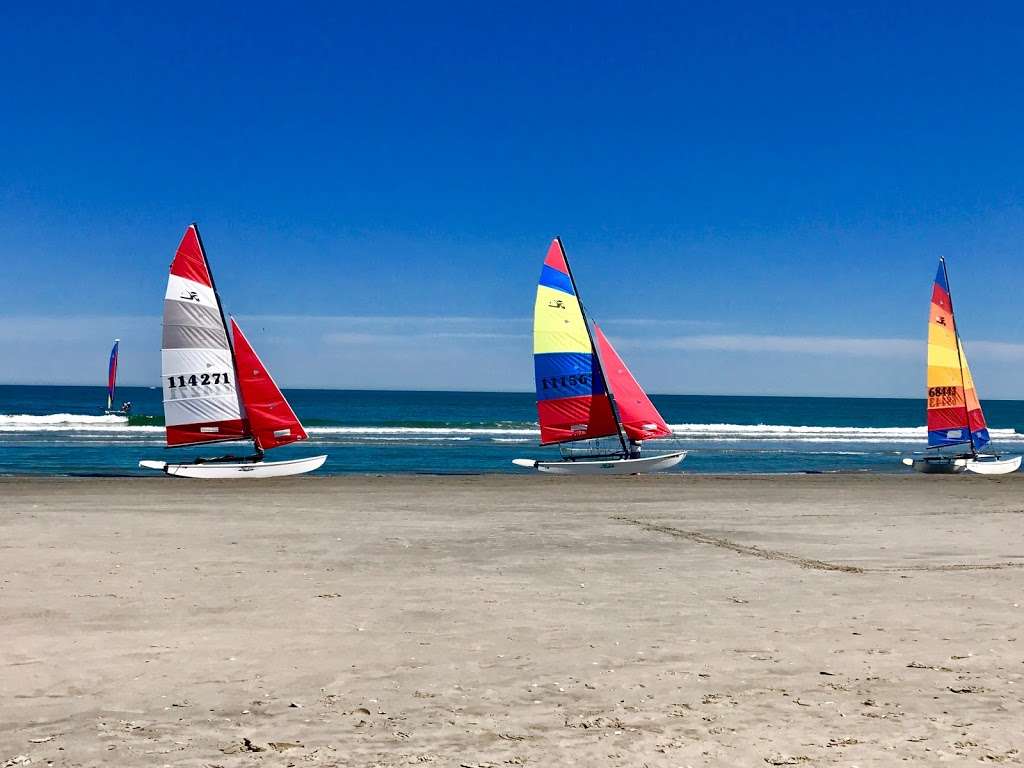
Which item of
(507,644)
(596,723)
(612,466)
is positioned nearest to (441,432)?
(612,466)

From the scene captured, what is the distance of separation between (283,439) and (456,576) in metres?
17.2

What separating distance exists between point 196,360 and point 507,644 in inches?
799

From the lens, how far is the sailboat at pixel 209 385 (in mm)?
25609

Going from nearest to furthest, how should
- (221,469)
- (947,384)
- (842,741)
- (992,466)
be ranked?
(842,741) < (221,469) < (992,466) < (947,384)

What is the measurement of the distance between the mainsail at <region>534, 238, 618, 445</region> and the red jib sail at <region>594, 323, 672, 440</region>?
1.23 ft

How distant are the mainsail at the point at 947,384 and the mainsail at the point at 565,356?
35.1ft

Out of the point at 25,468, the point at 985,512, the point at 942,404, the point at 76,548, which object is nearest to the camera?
the point at 76,548

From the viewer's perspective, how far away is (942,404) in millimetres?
31766

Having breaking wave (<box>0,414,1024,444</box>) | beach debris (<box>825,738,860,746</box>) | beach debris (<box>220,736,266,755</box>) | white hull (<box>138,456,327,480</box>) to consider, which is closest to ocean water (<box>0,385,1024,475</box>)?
breaking wave (<box>0,414,1024,444</box>)

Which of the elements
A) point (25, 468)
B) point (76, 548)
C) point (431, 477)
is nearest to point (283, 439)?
point (431, 477)

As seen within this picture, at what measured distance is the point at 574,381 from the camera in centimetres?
2891

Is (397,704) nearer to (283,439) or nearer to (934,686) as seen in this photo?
(934,686)

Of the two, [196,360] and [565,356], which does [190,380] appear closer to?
[196,360]

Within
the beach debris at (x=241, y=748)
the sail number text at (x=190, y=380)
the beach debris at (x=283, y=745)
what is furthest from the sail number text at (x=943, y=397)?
the beach debris at (x=241, y=748)
